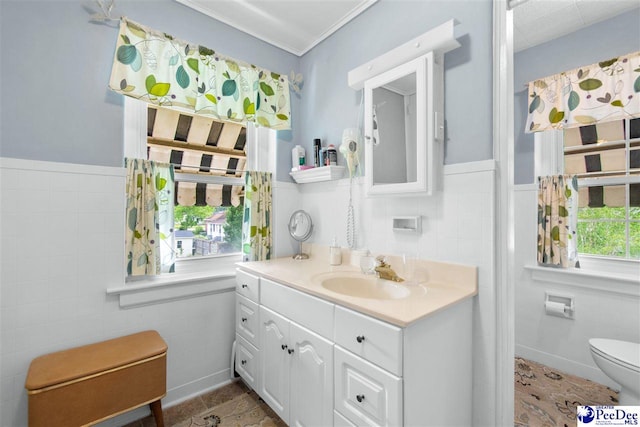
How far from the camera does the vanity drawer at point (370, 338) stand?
91cm

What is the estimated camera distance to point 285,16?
1.92 m

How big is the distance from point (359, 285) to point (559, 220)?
64.4 inches

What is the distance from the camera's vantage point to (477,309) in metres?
1.25

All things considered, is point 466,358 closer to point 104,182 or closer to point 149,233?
point 149,233

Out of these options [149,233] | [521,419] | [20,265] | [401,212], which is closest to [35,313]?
[20,265]

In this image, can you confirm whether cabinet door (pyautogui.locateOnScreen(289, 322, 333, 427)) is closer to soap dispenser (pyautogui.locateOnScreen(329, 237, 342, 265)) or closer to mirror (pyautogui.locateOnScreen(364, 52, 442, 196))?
soap dispenser (pyautogui.locateOnScreen(329, 237, 342, 265))

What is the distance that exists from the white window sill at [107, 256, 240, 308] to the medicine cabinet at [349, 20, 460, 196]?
121cm

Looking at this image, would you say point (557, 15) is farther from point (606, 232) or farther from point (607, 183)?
point (606, 232)

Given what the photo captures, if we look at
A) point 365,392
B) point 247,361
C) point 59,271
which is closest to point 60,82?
point 59,271

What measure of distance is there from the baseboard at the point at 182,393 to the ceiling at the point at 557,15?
10.2 ft

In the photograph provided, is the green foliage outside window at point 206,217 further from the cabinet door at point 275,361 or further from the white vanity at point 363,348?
the cabinet door at point 275,361

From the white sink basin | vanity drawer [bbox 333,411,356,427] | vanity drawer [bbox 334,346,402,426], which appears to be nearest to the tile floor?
vanity drawer [bbox 333,411,356,427]

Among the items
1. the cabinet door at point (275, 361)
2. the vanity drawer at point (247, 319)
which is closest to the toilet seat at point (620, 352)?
the cabinet door at point (275, 361)

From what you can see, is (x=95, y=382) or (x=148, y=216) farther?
(x=148, y=216)
